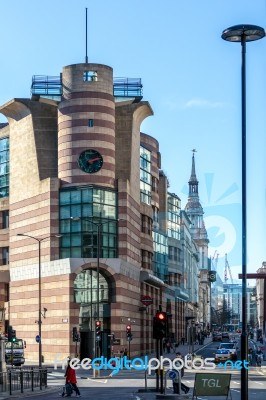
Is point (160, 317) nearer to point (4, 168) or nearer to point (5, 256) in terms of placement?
point (5, 256)

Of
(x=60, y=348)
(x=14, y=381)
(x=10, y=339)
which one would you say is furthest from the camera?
(x=60, y=348)

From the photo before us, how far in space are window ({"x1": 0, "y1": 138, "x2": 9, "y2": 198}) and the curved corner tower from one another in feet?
50.3

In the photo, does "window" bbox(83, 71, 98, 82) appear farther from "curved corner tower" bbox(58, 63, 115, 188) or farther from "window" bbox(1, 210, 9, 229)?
"window" bbox(1, 210, 9, 229)

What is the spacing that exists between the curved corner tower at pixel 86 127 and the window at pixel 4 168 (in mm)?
15342

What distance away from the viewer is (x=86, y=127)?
280 ft

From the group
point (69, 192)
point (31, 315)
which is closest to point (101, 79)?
point (69, 192)

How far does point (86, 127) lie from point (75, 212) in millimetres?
8315

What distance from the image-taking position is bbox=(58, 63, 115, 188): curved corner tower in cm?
8538

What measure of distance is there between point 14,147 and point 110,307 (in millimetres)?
22357

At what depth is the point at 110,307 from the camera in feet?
279

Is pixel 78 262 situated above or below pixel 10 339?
above

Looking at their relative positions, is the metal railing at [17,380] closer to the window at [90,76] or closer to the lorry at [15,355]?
the lorry at [15,355]

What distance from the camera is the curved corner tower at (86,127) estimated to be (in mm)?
85375

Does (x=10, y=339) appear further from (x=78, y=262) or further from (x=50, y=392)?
(x=78, y=262)
